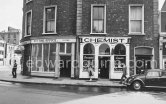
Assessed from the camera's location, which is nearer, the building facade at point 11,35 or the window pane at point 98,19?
the window pane at point 98,19

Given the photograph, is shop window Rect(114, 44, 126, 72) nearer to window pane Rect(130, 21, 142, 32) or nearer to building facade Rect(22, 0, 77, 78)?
window pane Rect(130, 21, 142, 32)

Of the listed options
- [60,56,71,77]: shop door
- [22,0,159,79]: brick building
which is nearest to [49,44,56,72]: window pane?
[22,0,159,79]: brick building

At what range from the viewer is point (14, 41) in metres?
97.3

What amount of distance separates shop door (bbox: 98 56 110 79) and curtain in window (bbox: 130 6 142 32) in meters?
3.92

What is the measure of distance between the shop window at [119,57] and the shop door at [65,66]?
470 cm

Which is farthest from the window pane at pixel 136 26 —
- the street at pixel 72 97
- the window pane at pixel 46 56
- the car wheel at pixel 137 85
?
the window pane at pixel 46 56

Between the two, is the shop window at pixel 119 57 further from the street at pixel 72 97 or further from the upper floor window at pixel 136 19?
the street at pixel 72 97

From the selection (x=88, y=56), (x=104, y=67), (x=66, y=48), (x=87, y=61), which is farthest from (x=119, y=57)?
(x=66, y=48)

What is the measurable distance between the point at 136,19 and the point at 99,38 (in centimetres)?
408

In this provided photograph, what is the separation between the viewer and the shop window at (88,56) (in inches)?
827

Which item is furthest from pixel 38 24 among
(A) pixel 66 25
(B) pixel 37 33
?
(A) pixel 66 25

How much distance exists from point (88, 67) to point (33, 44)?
22.2ft

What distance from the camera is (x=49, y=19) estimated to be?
2295 cm

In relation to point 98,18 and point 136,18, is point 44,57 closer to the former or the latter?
point 98,18
